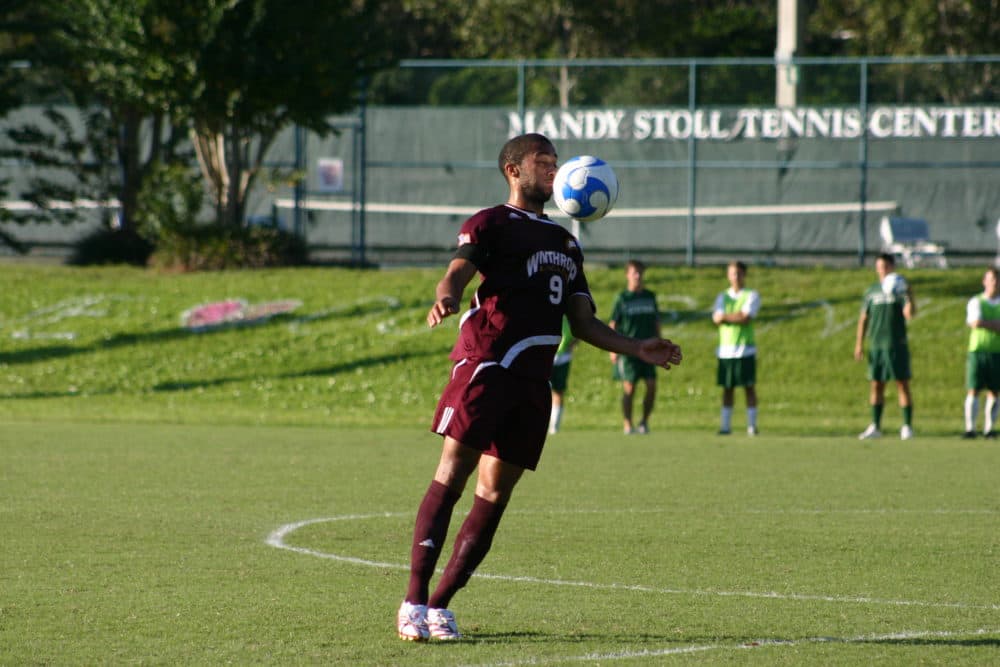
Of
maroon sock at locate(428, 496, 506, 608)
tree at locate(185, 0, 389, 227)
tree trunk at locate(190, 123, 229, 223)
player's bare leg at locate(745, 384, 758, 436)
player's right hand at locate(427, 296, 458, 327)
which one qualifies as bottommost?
player's bare leg at locate(745, 384, 758, 436)

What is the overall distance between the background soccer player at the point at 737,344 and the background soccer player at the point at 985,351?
254 cm

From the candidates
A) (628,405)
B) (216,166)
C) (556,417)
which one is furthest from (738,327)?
(216,166)

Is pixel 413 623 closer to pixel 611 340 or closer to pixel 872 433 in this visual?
pixel 611 340

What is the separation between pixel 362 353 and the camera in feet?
79.2

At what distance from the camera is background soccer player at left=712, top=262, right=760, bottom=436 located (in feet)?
61.7

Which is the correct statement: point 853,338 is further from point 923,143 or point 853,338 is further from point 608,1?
point 608,1

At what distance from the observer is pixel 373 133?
3303 centimetres

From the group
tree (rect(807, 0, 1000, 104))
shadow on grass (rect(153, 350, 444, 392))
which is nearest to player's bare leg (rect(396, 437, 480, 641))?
shadow on grass (rect(153, 350, 444, 392))

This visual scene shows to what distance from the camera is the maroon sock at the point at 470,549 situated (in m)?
6.60

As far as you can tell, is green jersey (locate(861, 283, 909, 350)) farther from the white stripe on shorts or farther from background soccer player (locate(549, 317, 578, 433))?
the white stripe on shorts

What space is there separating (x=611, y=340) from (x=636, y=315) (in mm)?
12383

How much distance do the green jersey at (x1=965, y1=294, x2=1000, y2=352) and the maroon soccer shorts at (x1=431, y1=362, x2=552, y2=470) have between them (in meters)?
13.1

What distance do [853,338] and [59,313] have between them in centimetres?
1309

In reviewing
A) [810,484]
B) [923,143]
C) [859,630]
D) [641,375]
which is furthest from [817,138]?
[859,630]
